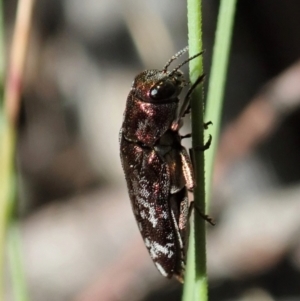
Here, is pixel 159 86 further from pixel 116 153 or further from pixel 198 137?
pixel 116 153

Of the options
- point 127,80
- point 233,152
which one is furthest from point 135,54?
point 233,152

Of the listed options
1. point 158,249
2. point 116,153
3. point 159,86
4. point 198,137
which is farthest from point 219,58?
point 116,153

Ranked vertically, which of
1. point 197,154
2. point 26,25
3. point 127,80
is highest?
point 127,80

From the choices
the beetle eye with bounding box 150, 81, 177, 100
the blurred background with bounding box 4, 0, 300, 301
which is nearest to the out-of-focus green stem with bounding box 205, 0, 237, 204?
the beetle eye with bounding box 150, 81, 177, 100

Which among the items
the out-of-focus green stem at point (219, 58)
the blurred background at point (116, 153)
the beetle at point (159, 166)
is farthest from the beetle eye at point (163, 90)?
the blurred background at point (116, 153)

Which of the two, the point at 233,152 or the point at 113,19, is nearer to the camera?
the point at 233,152

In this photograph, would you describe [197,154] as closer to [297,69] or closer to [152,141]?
[152,141]

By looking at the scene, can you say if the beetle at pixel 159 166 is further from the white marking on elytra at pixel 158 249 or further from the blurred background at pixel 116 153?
the blurred background at pixel 116 153
